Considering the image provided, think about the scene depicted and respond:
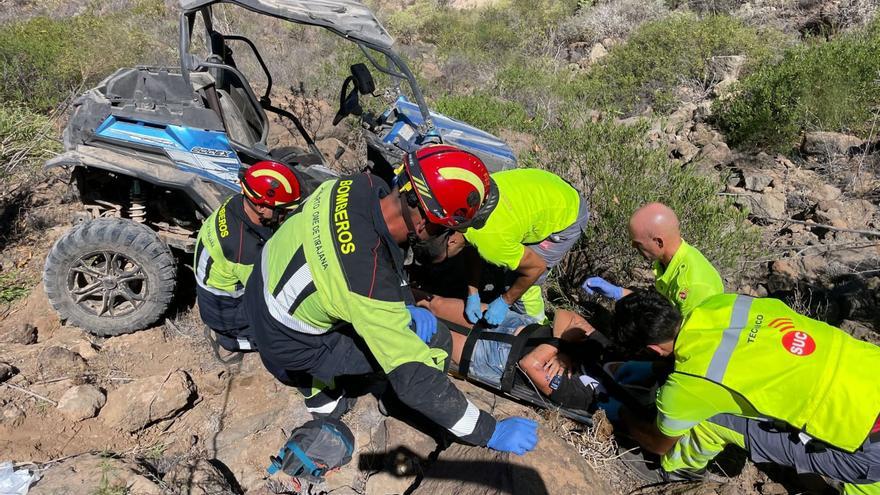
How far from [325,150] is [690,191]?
13.8ft

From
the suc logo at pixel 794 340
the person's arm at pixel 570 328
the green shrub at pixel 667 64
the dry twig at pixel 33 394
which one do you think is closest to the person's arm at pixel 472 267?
the person's arm at pixel 570 328

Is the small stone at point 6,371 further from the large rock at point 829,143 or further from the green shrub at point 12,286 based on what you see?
the large rock at point 829,143

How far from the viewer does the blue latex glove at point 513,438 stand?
2320mm

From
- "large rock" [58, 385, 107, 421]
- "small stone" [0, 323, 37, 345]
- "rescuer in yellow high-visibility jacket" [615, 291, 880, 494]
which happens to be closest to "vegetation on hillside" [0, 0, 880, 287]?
"rescuer in yellow high-visibility jacket" [615, 291, 880, 494]

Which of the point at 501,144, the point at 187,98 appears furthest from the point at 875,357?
the point at 187,98

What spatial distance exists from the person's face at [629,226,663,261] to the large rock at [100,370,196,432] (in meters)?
3.00

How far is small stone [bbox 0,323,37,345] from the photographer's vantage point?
162 inches

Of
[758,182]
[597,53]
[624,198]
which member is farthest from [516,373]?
[597,53]

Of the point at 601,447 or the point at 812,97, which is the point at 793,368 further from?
the point at 812,97

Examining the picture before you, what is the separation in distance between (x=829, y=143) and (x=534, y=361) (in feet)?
16.3

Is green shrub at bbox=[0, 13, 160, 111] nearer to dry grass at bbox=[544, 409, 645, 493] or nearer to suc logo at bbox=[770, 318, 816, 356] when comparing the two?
dry grass at bbox=[544, 409, 645, 493]

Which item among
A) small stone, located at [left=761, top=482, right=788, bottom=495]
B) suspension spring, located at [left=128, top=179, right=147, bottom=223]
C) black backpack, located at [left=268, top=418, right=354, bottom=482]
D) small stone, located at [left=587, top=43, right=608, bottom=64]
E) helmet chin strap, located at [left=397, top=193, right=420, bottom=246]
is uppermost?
helmet chin strap, located at [left=397, top=193, right=420, bottom=246]

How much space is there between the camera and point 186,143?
4.02m

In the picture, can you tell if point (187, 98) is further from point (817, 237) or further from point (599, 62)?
point (599, 62)
